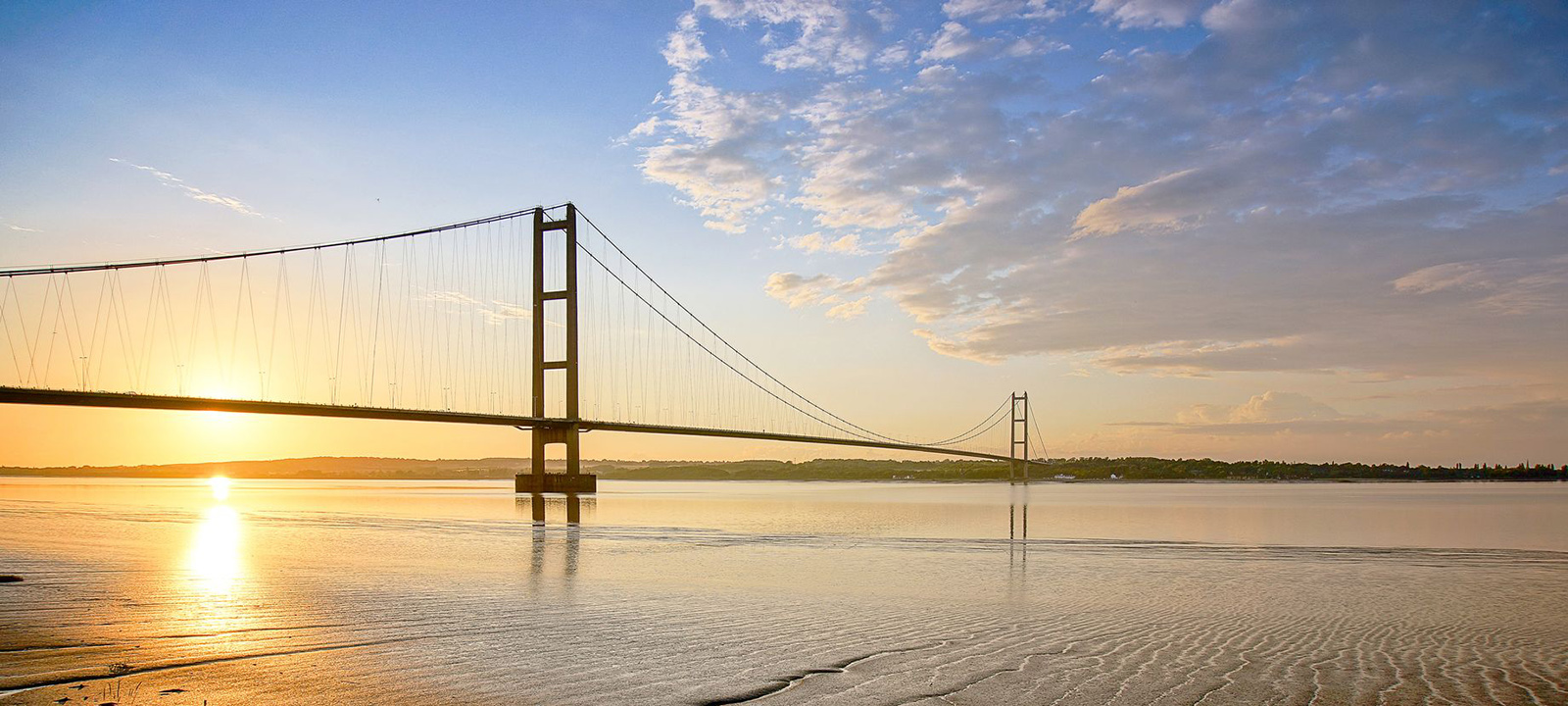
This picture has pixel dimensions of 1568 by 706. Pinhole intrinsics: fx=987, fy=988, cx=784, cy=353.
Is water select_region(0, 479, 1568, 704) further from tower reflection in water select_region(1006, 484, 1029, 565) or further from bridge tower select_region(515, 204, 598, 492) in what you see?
bridge tower select_region(515, 204, 598, 492)

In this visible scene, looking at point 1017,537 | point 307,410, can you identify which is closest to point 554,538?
point 1017,537

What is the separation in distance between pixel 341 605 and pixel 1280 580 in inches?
470

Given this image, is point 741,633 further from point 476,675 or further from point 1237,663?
point 1237,663

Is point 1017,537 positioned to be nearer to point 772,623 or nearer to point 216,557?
point 772,623

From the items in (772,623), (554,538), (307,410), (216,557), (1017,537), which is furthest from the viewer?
(307,410)

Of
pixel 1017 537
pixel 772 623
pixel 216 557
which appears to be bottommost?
pixel 1017 537

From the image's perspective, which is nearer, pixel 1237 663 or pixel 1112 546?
pixel 1237 663

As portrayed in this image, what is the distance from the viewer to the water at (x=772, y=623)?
573 cm

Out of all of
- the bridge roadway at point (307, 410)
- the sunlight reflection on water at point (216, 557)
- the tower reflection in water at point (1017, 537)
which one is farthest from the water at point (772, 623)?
the bridge roadway at point (307, 410)

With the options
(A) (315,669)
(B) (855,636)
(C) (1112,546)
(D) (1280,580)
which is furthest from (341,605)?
(C) (1112,546)

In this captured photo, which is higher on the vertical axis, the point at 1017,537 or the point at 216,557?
the point at 216,557

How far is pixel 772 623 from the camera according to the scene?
872 centimetres

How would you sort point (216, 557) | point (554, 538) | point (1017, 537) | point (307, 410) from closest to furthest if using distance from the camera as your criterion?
point (216, 557) → point (554, 538) → point (1017, 537) → point (307, 410)

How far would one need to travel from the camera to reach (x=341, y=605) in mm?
9438
